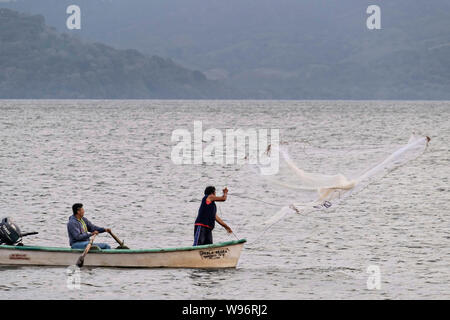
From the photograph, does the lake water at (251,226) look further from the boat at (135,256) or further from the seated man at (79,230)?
the seated man at (79,230)

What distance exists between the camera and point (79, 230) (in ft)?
86.9

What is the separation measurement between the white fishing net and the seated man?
17.7ft

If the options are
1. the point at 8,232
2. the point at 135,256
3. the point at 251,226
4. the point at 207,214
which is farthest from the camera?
the point at 251,226

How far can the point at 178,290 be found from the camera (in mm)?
25062

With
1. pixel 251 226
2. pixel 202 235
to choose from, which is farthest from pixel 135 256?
pixel 251 226

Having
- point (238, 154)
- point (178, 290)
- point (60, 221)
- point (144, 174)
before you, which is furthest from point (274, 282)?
point (238, 154)

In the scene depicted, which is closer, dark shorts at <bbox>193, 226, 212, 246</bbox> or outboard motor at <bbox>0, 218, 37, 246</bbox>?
dark shorts at <bbox>193, 226, 212, 246</bbox>

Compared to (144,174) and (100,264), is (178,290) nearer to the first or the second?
(100,264)

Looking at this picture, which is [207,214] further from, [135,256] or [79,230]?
[79,230]

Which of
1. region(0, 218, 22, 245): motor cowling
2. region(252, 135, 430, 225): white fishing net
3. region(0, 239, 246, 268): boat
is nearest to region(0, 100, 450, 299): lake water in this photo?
region(0, 239, 246, 268): boat

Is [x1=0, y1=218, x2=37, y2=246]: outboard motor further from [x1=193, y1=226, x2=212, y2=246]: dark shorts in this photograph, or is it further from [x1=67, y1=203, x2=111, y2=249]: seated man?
[x1=193, y1=226, x2=212, y2=246]: dark shorts

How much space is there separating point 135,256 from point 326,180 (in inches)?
255

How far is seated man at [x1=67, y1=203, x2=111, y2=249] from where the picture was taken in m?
26.2
